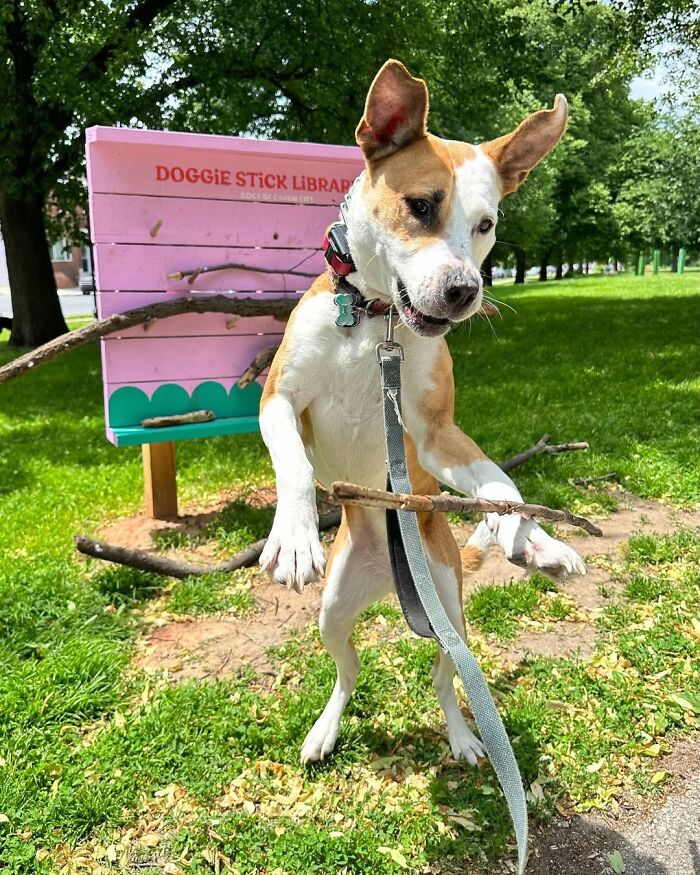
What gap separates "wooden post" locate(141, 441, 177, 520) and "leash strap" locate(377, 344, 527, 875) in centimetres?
342

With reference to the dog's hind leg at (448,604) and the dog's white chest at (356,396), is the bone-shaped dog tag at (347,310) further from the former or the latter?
the dog's hind leg at (448,604)

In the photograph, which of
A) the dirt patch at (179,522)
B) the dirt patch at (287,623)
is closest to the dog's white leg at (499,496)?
the dirt patch at (287,623)

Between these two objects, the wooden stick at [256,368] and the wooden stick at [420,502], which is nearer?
the wooden stick at [420,502]

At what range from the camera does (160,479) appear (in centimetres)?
530

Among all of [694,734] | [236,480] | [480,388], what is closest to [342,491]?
[694,734]

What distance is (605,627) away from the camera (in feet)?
12.3

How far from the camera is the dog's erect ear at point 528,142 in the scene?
228 centimetres

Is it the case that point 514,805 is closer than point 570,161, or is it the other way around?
point 514,805

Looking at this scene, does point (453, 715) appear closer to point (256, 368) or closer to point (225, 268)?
point (256, 368)

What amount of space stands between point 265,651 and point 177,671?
1.45ft

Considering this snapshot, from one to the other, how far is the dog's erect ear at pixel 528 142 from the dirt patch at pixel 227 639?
8.31 ft

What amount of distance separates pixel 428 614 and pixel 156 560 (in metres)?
2.83

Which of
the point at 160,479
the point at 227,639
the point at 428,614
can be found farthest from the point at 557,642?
the point at 160,479

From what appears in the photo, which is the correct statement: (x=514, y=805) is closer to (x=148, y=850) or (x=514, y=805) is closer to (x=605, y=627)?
(x=148, y=850)
